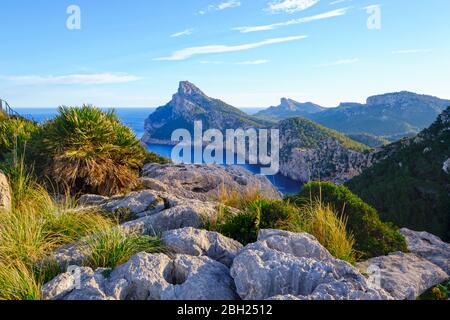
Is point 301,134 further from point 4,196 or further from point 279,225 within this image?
point 4,196

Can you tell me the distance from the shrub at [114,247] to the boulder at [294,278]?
141 centimetres

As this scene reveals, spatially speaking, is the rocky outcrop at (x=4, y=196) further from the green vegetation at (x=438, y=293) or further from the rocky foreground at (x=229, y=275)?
the green vegetation at (x=438, y=293)

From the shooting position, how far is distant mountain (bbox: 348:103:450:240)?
46.3m

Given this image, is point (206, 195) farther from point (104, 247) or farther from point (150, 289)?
point (150, 289)

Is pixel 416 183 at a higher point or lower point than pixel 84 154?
lower

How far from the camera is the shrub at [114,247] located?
5098 millimetres

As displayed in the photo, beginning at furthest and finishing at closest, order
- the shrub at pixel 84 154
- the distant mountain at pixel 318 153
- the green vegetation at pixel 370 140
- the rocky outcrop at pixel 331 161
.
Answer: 1. the green vegetation at pixel 370 140
2. the distant mountain at pixel 318 153
3. the rocky outcrop at pixel 331 161
4. the shrub at pixel 84 154

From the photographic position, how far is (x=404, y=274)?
6176mm

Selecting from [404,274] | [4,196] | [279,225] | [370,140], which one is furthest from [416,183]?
[370,140]

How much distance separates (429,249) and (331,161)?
86.5m

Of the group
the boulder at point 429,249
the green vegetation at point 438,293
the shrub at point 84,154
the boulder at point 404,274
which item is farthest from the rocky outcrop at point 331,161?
the green vegetation at point 438,293

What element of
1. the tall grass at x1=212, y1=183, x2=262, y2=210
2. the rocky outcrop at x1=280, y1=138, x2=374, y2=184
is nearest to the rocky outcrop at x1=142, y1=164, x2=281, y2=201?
the tall grass at x1=212, y1=183, x2=262, y2=210

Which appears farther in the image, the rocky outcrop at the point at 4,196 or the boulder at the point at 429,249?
the boulder at the point at 429,249

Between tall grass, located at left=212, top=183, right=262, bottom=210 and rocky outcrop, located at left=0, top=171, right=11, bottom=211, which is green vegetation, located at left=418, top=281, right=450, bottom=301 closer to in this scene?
tall grass, located at left=212, top=183, right=262, bottom=210
